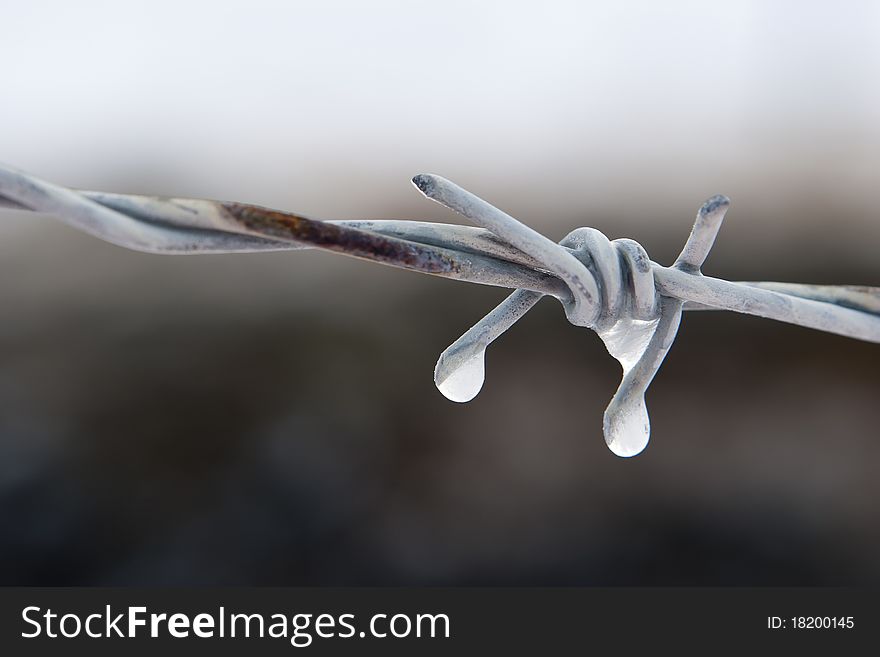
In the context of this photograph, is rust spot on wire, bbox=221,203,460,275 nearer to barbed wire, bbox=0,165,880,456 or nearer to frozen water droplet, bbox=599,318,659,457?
barbed wire, bbox=0,165,880,456

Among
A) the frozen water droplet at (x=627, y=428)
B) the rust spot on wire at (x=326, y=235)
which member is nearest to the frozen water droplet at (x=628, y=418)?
the frozen water droplet at (x=627, y=428)

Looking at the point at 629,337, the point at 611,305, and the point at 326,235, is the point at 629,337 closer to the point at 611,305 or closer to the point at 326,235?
the point at 611,305

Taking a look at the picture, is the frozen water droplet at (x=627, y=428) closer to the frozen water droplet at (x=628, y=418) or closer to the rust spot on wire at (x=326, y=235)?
the frozen water droplet at (x=628, y=418)

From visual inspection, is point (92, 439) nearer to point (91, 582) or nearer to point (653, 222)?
point (91, 582)

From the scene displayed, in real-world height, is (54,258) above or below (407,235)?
above

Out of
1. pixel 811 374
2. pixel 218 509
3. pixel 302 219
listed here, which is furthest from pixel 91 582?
pixel 302 219

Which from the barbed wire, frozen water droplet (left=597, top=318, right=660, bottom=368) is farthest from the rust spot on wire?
frozen water droplet (left=597, top=318, right=660, bottom=368)

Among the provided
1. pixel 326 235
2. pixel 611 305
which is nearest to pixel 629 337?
pixel 611 305
